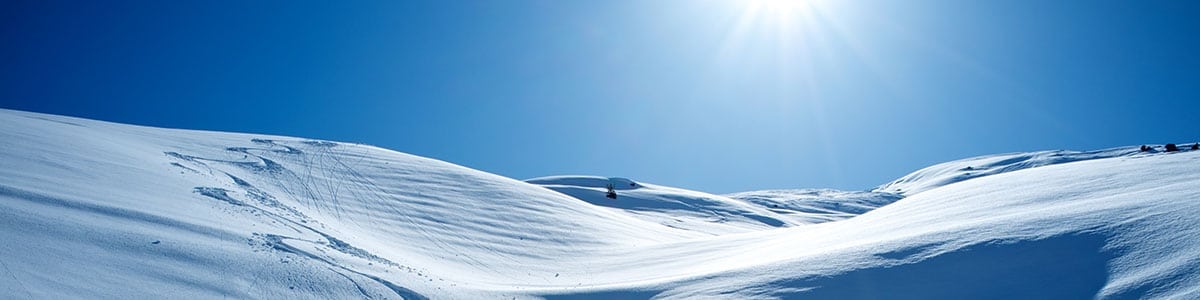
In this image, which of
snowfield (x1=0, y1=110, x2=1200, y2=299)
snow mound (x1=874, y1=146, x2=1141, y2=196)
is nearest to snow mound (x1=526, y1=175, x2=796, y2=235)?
snowfield (x1=0, y1=110, x2=1200, y2=299)

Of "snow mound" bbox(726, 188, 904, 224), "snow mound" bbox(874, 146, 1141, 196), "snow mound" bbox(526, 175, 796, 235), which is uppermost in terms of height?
"snow mound" bbox(874, 146, 1141, 196)

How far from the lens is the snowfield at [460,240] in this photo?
5.67 m

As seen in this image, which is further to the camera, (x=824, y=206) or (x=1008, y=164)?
(x=1008, y=164)

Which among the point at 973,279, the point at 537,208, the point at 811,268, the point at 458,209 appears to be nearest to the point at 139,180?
the point at 458,209

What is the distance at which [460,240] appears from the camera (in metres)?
11.9

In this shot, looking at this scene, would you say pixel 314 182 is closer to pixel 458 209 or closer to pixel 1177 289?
pixel 458 209

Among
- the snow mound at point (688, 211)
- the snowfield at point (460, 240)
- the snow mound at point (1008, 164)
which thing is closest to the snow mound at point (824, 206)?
the snow mound at point (688, 211)

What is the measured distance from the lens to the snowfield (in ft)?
18.6

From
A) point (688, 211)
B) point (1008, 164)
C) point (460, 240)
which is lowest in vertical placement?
point (460, 240)

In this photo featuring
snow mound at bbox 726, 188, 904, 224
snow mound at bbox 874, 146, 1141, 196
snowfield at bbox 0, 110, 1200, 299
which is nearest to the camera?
snowfield at bbox 0, 110, 1200, 299

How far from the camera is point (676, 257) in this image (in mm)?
11422

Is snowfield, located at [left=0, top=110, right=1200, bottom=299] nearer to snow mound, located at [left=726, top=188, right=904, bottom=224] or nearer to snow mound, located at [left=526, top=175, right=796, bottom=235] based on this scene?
snow mound, located at [left=526, top=175, right=796, bottom=235]

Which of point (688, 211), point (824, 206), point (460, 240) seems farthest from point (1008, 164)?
point (460, 240)

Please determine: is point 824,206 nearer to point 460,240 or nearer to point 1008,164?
point 1008,164
